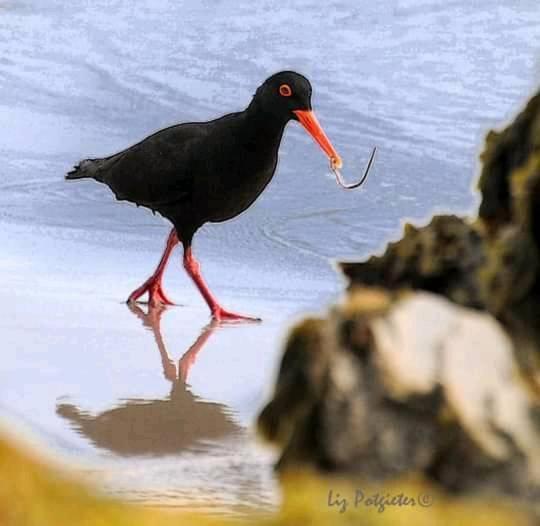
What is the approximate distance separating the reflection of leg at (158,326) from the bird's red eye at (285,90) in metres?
1.00

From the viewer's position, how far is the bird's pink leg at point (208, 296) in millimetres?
5812

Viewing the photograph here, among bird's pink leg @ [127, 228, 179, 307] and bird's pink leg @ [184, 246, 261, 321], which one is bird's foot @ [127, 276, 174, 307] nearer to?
bird's pink leg @ [127, 228, 179, 307]

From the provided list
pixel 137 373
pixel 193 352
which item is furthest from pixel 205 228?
A: pixel 137 373

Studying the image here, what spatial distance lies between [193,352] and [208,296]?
69cm

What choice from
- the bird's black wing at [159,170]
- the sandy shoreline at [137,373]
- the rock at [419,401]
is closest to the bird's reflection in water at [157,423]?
the sandy shoreline at [137,373]

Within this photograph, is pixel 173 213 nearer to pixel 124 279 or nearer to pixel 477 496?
pixel 124 279

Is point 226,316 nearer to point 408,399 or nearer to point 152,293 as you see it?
point 152,293

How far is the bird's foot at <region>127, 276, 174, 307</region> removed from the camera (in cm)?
604

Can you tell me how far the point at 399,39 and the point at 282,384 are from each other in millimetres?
9658

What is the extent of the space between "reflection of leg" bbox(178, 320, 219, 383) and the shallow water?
19 millimetres

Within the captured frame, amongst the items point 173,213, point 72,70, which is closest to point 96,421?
point 173,213

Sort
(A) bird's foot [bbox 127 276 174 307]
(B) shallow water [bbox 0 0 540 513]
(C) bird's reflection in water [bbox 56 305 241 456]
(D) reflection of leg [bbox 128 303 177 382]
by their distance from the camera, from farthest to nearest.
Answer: (A) bird's foot [bbox 127 276 174 307] → (D) reflection of leg [bbox 128 303 177 382] → (B) shallow water [bbox 0 0 540 513] → (C) bird's reflection in water [bbox 56 305 241 456]

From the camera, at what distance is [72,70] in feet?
34.9

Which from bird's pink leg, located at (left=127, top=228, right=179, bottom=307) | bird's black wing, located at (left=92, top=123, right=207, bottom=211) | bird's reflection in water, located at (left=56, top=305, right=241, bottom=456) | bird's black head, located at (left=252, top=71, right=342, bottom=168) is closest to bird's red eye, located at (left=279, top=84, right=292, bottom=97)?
bird's black head, located at (left=252, top=71, right=342, bottom=168)
